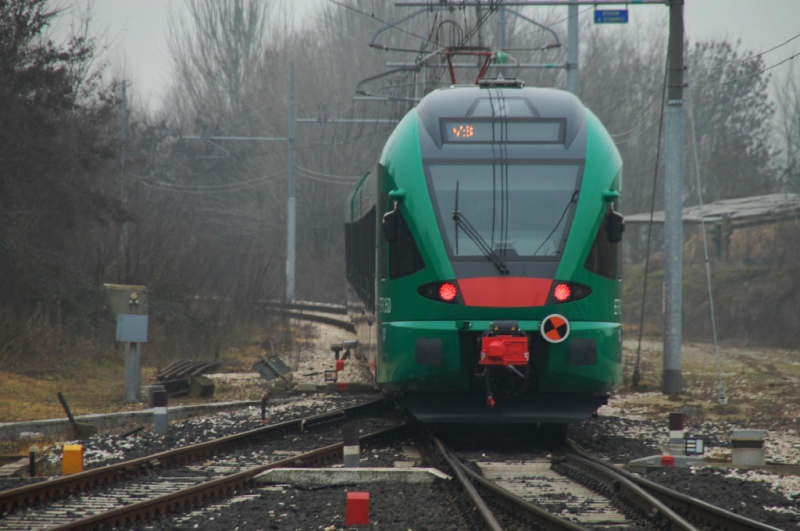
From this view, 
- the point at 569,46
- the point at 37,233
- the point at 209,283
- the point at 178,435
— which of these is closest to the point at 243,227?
the point at 209,283

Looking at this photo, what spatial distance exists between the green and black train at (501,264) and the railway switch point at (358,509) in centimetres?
314

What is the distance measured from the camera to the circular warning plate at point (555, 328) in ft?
31.2

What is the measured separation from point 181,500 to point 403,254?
3789mm

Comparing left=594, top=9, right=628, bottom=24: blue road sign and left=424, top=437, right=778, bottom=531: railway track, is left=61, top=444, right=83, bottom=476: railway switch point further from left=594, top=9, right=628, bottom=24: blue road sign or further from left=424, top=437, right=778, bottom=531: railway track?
left=594, top=9, right=628, bottom=24: blue road sign

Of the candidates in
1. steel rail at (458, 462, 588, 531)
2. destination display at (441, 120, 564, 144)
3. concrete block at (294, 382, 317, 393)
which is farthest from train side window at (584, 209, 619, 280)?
concrete block at (294, 382, 317, 393)

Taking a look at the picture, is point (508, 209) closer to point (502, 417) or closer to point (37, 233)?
point (502, 417)

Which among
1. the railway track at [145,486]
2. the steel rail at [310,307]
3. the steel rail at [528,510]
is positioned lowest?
the railway track at [145,486]

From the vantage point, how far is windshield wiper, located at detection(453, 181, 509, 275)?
965 cm

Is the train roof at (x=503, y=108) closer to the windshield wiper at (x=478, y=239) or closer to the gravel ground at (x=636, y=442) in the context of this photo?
the windshield wiper at (x=478, y=239)

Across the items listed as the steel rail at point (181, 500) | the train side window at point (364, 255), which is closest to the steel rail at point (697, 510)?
→ the steel rail at point (181, 500)

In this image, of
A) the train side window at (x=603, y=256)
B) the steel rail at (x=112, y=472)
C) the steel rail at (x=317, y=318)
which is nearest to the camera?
the steel rail at (x=112, y=472)

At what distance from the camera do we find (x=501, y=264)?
9.65m

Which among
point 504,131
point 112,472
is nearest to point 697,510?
point 112,472

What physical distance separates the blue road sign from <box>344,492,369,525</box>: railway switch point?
1295 centimetres
